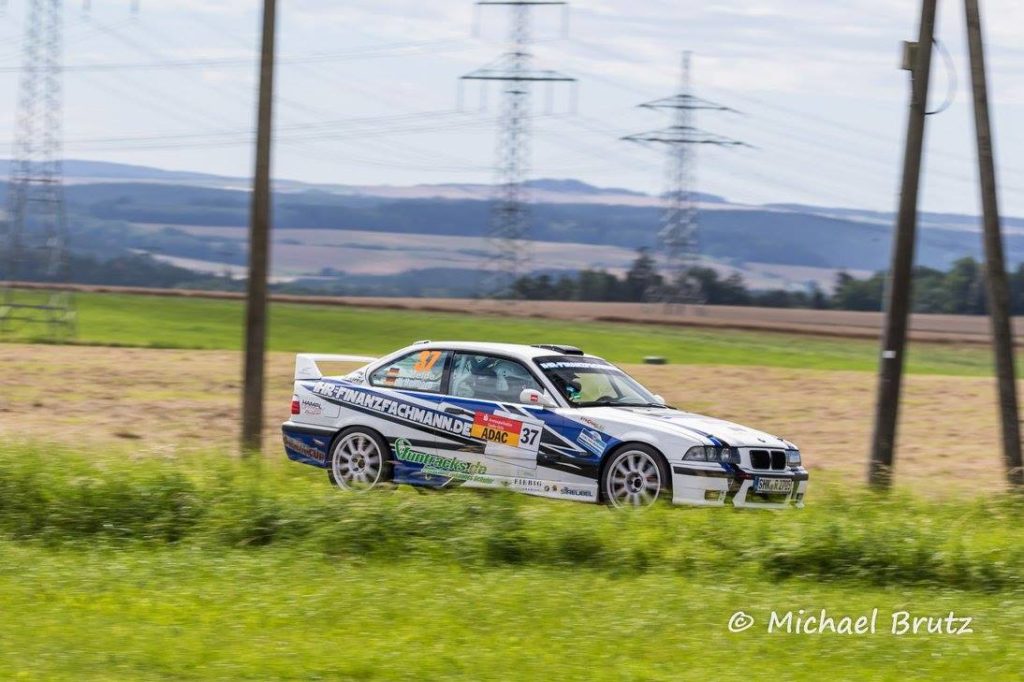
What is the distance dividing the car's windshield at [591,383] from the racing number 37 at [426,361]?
968 mm

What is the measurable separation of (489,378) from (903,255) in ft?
14.2

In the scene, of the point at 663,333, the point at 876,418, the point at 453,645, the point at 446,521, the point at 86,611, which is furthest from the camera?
the point at 663,333

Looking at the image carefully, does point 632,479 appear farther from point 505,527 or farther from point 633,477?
point 505,527

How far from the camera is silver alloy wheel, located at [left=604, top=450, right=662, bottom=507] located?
12.2m

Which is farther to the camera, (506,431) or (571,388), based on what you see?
(571,388)

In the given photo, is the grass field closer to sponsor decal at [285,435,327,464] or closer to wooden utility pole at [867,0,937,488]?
sponsor decal at [285,435,327,464]

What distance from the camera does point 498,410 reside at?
42.6ft

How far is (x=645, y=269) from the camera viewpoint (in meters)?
76.6

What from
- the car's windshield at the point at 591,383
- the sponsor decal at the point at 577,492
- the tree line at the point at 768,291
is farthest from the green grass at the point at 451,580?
the tree line at the point at 768,291

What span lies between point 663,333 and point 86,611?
39.8 meters

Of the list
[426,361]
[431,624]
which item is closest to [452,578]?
[431,624]

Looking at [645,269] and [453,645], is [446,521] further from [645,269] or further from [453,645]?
[645,269]

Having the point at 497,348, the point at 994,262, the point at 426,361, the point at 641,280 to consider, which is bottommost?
the point at 426,361

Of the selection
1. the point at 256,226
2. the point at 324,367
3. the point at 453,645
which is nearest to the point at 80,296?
the point at 324,367
